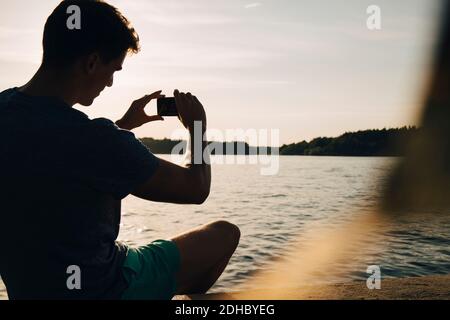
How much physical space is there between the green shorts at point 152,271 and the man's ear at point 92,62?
0.97m

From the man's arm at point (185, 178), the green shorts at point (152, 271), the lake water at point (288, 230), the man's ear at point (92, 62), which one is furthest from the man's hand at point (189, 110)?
A: the lake water at point (288, 230)

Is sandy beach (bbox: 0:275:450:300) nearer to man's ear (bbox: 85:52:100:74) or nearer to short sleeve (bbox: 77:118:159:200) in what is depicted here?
short sleeve (bbox: 77:118:159:200)

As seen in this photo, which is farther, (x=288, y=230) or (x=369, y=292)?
(x=288, y=230)

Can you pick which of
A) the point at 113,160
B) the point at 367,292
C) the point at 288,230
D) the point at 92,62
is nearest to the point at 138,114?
the point at 92,62

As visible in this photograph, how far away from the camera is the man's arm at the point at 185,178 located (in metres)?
2.12

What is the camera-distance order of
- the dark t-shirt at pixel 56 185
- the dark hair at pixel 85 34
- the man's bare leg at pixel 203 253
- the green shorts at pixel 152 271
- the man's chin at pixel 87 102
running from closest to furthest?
1. the dark t-shirt at pixel 56 185
2. the dark hair at pixel 85 34
3. the man's chin at pixel 87 102
4. the green shorts at pixel 152 271
5. the man's bare leg at pixel 203 253

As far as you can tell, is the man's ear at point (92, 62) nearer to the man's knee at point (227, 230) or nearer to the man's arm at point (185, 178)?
the man's arm at point (185, 178)

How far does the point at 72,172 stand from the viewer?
A: 1.93 meters

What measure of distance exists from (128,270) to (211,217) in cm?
1616

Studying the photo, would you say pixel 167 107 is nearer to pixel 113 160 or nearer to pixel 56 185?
pixel 113 160

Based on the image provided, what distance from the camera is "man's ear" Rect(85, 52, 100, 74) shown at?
81.8 inches

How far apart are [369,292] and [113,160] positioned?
2.93 meters

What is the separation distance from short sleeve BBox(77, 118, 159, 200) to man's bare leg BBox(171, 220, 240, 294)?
83cm
